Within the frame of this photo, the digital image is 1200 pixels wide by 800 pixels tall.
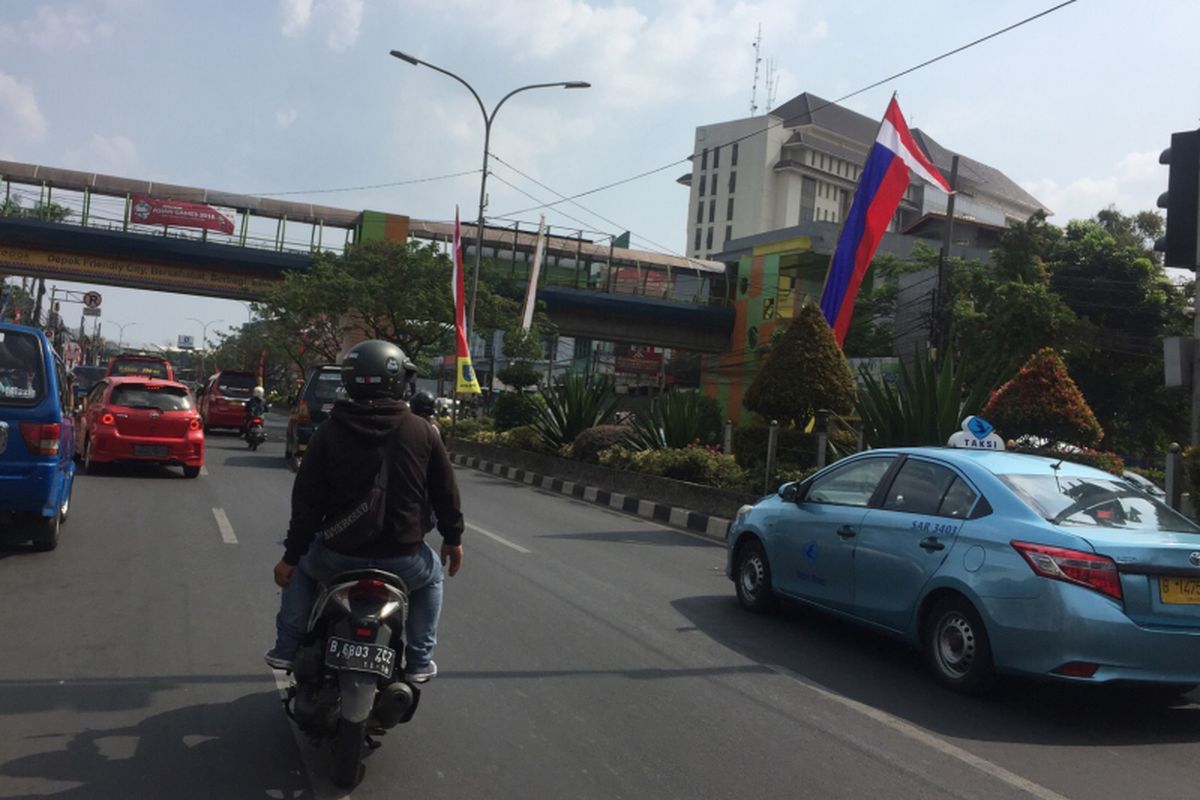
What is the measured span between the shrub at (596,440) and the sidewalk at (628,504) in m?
0.59

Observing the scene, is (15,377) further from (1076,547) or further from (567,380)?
(567,380)

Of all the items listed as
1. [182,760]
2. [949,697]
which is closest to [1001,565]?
[949,697]

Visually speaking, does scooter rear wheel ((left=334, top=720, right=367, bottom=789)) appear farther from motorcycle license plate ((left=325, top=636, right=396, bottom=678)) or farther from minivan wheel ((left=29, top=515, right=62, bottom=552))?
minivan wheel ((left=29, top=515, right=62, bottom=552))

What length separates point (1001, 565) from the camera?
226 inches

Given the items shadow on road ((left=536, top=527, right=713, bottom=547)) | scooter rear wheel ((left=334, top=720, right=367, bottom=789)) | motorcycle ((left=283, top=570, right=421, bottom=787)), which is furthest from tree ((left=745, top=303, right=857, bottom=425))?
scooter rear wheel ((left=334, top=720, right=367, bottom=789))

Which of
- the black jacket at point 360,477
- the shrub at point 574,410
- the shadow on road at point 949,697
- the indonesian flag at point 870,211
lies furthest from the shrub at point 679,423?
the black jacket at point 360,477

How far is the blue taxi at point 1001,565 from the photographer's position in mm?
5449

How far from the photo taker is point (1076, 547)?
554cm

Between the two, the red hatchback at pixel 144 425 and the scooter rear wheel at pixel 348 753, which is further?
the red hatchback at pixel 144 425

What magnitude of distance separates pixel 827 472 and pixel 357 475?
4.28 meters

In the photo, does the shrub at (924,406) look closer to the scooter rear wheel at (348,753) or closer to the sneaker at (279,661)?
the sneaker at (279,661)

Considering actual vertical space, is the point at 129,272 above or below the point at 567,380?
above

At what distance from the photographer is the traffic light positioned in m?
9.02

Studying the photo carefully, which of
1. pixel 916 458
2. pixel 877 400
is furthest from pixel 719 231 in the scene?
pixel 916 458
